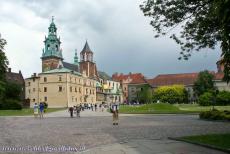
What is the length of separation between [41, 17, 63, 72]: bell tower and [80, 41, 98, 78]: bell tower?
15564mm

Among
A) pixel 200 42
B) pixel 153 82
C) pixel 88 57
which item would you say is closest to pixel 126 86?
pixel 153 82

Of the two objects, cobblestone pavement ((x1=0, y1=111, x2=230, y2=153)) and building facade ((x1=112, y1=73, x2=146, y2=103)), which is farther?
building facade ((x1=112, y1=73, x2=146, y2=103))

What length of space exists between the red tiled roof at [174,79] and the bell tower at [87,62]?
2820 centimetres

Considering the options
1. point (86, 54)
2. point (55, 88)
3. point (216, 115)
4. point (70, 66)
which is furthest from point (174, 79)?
point (216, 115)

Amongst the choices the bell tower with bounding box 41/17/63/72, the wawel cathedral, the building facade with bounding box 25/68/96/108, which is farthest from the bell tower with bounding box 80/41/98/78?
the building facade with bounding box 25/68/96/108

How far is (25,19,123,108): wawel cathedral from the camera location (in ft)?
446

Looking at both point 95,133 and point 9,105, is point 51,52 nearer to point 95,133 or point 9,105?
point 9,105

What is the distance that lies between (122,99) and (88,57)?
34.9 meters

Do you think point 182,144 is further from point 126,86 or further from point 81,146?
point 126,86

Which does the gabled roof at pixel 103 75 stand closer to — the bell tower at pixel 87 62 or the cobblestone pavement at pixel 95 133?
the bell tower at pixel 87 62

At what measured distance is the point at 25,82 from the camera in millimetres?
145875

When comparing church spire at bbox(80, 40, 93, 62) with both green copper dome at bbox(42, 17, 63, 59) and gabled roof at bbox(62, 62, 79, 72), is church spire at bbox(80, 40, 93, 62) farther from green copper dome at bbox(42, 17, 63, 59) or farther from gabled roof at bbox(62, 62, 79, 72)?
green copper dome at bbox(42, 17, 63, 59)

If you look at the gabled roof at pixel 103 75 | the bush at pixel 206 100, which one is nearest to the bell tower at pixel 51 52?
the gabled roof at pixel 103 75

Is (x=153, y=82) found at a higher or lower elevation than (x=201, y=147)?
higher
